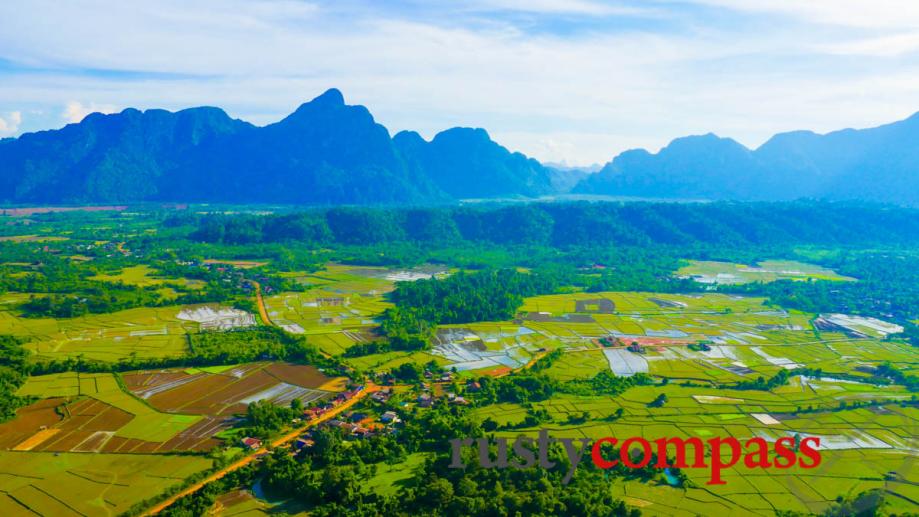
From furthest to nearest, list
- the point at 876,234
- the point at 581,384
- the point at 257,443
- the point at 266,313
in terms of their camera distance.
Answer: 1. the point at 876,234
2. the point at 266,313
3. the point at 581,384
4. the point at 257,443

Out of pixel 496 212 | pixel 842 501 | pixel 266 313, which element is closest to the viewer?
pixel 842 501

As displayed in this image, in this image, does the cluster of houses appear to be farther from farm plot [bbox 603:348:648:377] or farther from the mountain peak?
the mountain peak

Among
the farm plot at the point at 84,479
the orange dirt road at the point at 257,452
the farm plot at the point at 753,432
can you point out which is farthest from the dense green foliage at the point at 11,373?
the farm plot at the point at 753,432

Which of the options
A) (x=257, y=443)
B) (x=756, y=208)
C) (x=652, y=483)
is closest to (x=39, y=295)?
(x=257, y=443)

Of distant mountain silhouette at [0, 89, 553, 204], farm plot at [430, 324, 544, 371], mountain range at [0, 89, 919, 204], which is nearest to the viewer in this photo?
farm plot at [430, 324, 544, 371]

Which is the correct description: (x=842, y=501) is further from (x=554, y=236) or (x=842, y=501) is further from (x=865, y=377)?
(x=554, y=236)

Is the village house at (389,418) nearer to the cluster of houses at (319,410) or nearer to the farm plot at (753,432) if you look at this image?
the cluster of houses at (319,410)

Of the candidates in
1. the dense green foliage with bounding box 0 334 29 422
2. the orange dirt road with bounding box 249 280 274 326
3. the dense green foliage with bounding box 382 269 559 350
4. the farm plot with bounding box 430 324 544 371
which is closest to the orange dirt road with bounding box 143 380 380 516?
the farm plot with bounding box 430 324 544 371
